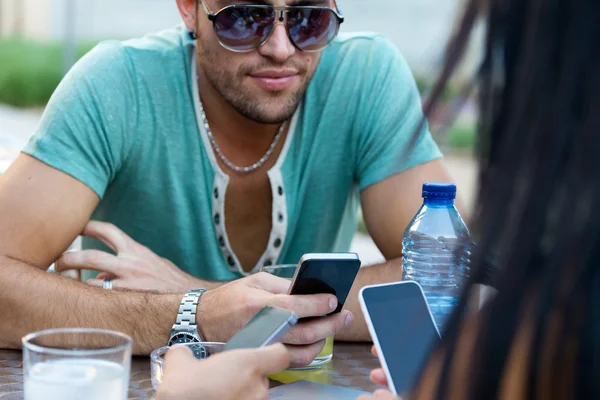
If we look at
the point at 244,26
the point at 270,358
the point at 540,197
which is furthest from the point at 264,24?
the point at 540,197

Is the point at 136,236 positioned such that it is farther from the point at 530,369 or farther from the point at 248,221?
the point at 530,369

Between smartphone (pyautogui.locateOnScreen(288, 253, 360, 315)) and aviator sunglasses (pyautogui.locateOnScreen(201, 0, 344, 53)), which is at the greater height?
aviator sunglasses (pyautogui.locateOnScreen(201, 0, 344, 53))

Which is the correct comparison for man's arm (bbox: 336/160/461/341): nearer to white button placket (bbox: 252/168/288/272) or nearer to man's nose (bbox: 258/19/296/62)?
white button placket (bbox: 252/168/288/272)

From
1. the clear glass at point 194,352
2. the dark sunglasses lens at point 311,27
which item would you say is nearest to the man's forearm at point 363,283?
the clear glass at point 194,352

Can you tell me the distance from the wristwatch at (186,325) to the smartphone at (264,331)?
0.41 m

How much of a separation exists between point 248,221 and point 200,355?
1.09m

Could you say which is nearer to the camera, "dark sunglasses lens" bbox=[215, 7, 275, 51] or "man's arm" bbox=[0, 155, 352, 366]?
"man's arm" bbox=[0, 155, 352, 366]

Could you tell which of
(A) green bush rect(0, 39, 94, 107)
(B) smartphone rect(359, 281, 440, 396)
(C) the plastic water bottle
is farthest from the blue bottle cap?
(A) green bush rect(0, 39, 94, 107)

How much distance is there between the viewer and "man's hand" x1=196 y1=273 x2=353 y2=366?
148cm

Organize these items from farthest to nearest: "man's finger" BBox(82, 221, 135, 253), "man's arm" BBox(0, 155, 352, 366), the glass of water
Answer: "man's finger" BBox(82, 221, 135, 253)
"man's arm" BBox(0, 155, 352, 366)
the glass of water

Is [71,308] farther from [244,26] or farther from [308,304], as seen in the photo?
[244,26]

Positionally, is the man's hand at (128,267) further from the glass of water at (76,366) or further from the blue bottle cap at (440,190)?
the glass of water at (76,366)

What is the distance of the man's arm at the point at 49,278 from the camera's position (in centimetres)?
176

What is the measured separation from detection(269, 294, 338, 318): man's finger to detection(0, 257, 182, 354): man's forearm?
1.19 feet
